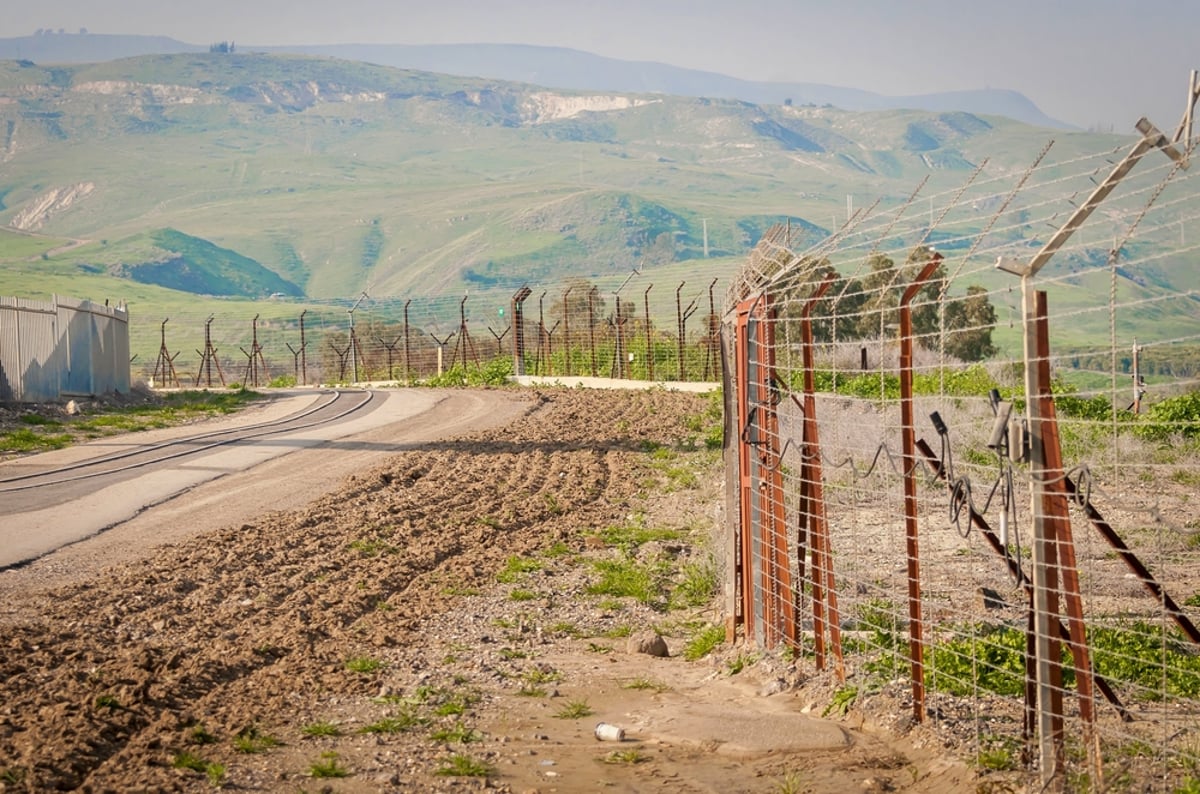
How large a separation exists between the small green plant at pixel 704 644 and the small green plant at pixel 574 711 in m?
1.28

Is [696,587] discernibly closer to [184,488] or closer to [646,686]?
[646,686]

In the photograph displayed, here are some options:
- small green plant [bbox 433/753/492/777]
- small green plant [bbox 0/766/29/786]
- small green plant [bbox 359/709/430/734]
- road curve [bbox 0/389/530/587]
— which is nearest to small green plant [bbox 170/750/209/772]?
small green plant [bbox 0/766/29/786]

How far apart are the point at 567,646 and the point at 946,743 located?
3.43 meters

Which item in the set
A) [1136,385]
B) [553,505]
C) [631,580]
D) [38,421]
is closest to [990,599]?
[1136,385]

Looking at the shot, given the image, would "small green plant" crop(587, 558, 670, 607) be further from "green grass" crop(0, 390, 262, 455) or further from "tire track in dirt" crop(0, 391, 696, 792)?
"green grass" crop(0, 390, 262, 455)

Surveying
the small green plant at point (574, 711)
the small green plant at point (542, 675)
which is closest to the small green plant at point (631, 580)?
the small green plant at point (542, 675)

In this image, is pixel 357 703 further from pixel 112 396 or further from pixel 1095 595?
pixel 112 396

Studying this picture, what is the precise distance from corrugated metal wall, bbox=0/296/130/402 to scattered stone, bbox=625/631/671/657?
20.2 m

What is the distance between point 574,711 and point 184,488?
959 centimetres

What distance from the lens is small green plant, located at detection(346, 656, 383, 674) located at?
7.98 m

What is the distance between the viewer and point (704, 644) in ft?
28.0

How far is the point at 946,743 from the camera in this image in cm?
605

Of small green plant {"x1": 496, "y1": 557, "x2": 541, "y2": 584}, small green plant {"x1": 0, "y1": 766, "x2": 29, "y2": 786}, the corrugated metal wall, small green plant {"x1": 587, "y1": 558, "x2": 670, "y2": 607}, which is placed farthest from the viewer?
the corrugated metal wall

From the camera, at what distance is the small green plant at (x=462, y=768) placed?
6086 millimetres
